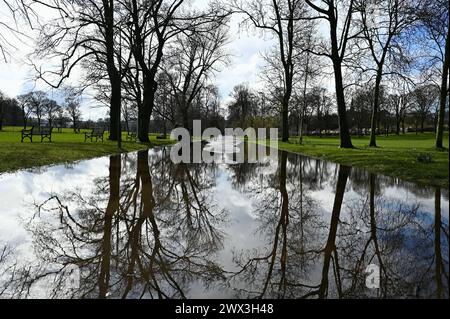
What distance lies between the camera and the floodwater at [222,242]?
11.3 ft

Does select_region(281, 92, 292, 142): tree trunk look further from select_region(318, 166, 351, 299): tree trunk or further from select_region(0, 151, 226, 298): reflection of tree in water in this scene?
select_region(0, 151, 226, 298): reflection of tree in water

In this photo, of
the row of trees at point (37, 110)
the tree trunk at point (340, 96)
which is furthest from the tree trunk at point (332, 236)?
the row of trees at point (37, 110)

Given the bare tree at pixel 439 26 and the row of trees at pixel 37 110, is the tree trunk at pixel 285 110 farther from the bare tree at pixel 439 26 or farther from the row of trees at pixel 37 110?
the row of trees at pixel 37 110

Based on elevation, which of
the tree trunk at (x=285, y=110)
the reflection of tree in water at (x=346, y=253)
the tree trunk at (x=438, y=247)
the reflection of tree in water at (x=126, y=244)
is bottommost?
the reflection of tree in water at (x=126, y=244)

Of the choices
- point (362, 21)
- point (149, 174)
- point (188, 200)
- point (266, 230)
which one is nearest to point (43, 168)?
point (149, 174)

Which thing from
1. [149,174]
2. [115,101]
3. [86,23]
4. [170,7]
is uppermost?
[170,7]

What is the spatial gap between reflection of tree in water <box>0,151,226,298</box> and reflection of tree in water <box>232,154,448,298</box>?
2.07 ft

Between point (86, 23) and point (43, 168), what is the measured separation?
43.6 ft

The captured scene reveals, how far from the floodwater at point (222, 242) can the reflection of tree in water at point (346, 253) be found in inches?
0.5

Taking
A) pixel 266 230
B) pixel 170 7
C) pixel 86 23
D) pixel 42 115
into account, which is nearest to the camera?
pixel 266 230

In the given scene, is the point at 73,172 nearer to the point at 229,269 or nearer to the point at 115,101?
the point at 229,269

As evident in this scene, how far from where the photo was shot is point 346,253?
14.1ft

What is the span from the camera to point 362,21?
77.0 ft

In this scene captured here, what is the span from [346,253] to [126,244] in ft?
9.08
